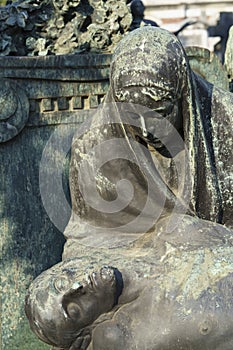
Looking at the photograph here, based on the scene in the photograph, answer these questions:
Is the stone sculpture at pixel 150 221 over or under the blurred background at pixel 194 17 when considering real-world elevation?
under

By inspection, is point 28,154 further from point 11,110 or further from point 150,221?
point 150,221

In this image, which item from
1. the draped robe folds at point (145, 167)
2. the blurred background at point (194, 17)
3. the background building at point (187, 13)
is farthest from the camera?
the background building at point (187, 13)

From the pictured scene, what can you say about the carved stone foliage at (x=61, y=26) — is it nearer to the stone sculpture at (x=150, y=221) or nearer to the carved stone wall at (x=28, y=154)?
the carved stone wall at (x=28, y=154)

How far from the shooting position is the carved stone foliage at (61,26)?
4.82m

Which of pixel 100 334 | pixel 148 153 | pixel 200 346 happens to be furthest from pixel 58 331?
pixel 148 153

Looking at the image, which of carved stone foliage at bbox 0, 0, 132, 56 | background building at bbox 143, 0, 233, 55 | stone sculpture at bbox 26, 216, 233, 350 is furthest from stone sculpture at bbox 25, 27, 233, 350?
background building at bbox 143, 0, 233, 55

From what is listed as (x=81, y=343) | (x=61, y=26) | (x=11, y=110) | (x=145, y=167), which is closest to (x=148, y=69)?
(x=145, y=167)

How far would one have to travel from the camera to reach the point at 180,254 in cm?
275

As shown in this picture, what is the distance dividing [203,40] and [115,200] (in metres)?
8.95

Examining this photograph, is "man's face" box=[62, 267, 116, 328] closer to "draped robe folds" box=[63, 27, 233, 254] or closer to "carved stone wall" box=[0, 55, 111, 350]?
"draped robe folds" box=[63, 27, 233, 254]

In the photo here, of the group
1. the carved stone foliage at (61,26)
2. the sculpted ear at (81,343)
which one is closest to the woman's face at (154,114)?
the sculpted ear at (81,343)

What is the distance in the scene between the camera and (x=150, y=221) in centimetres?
293

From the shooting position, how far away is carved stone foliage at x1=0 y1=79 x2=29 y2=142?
4.55 meters

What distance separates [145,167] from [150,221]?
189 millimetres
